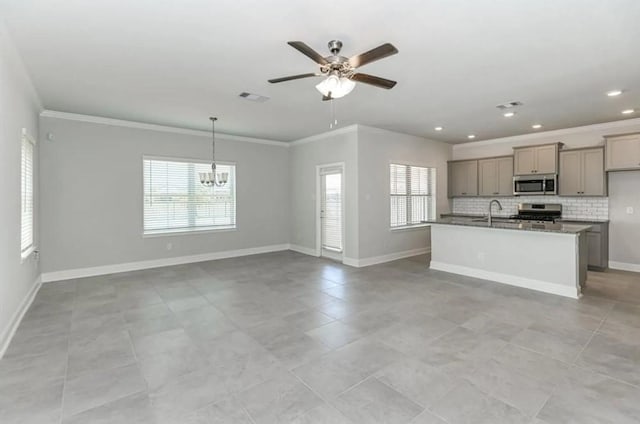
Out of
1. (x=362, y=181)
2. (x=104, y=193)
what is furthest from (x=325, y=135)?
(x=104, y=193)

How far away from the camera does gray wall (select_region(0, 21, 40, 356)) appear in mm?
2889

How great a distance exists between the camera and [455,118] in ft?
18.5

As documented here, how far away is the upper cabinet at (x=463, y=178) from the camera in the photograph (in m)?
7.68

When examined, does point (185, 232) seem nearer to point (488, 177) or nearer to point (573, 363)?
point (573, 363)

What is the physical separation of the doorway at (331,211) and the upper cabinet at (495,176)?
346 centimetres

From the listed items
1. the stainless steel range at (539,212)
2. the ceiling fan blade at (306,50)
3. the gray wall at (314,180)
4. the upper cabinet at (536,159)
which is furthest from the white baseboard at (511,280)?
the ceiling fan blade at (306,50)

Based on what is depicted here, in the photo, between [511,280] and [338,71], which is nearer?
[338,71]

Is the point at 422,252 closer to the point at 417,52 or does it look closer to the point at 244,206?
the point at 244,206

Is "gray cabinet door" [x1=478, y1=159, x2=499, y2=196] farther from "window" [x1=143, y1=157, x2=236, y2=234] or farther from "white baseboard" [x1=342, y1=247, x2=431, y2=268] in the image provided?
"window" [x1=143, y1=157, x2=236, y2=234]

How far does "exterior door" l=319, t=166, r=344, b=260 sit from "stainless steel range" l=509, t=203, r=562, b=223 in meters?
3.78

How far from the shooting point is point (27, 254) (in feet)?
13.3

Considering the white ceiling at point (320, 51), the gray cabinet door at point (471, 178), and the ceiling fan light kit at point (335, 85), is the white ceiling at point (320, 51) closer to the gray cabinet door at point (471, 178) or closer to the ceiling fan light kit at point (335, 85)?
the ceiling fan light kit at point (335, 85)

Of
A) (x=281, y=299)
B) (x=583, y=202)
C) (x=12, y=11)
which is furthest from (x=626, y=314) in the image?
(x=12, y=11)

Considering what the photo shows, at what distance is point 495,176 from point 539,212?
1.17 meters
